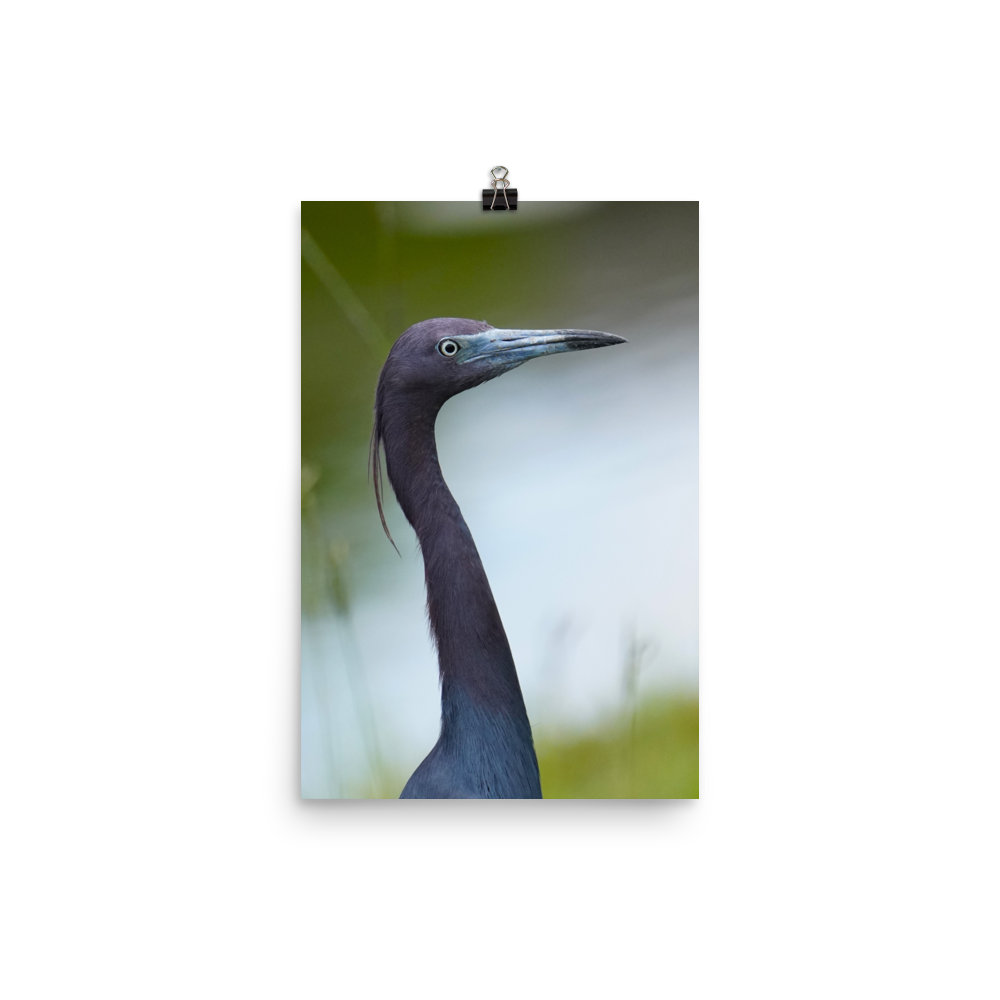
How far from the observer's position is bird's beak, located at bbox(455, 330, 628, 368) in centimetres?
301

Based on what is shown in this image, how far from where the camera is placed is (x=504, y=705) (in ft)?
9.74

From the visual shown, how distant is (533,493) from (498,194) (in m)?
0.86

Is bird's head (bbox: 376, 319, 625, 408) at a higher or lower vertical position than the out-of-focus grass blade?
lower

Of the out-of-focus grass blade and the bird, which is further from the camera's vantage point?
the out-of-focus grass blade

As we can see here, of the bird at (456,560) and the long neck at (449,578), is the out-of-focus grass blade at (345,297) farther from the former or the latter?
the long neck at (449,578)

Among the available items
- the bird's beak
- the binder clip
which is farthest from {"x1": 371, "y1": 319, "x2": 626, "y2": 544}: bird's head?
the binder clip

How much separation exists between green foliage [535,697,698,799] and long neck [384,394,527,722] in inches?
7.9

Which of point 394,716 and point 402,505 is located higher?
point 402,505

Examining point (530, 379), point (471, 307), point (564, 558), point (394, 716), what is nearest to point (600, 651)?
point (564, 558)

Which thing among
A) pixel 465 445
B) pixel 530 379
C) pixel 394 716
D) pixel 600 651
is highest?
pixel 530 379

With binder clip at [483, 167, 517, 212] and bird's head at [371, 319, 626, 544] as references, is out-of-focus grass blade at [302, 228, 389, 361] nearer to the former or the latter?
bird's head at [371, 319, 626, 544]

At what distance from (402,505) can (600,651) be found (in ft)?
2.33

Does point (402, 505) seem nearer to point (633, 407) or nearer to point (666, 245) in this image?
point (633, 407)

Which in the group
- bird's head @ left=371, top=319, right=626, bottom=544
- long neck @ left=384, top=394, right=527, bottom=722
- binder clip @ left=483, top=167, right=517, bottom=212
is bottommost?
long neck @ left=384, top=394, right=527, bottom=722
